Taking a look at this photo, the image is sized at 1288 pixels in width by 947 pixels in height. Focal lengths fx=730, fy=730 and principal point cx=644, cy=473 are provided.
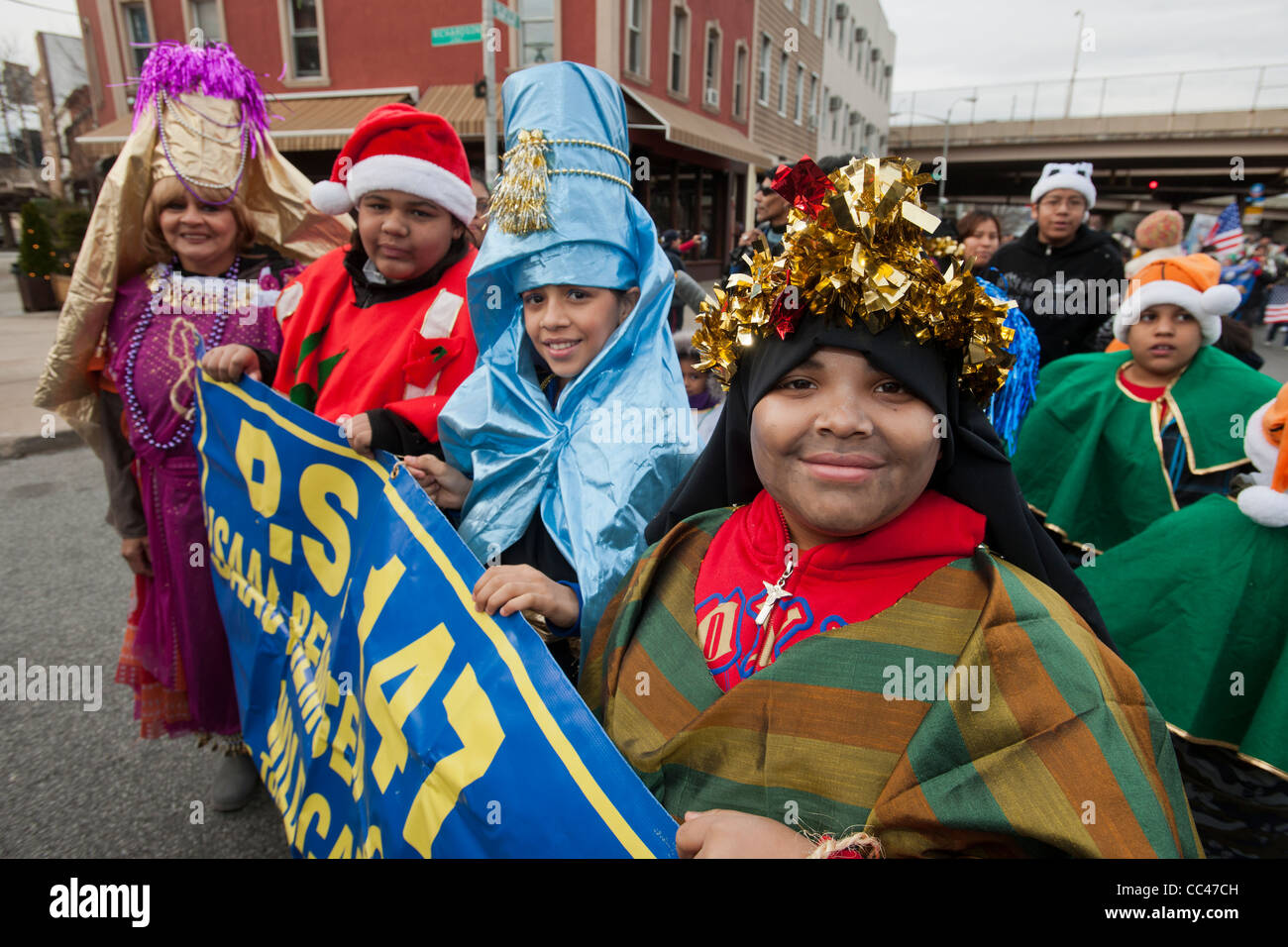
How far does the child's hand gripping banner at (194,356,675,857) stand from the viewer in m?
A: 1.23

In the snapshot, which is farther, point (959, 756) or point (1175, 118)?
point (1175, 118)

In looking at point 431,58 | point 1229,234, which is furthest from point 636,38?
point 1229,234

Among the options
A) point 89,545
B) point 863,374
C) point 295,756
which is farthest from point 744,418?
point 89,545

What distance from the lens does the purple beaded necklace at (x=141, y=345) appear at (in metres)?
2.60

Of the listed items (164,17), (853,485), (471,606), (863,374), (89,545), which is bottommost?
(89,545)

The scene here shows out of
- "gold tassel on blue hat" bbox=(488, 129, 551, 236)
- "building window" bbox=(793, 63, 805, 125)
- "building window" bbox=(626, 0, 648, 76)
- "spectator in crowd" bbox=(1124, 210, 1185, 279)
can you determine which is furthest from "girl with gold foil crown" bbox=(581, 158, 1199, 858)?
"building window" bbox=(793, 63, 805, 125)

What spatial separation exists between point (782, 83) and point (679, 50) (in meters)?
8.05

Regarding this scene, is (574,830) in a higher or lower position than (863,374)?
lower

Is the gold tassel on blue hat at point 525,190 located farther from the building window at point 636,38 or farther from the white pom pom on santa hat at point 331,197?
the building window at point 636,38

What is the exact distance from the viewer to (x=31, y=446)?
6734 millimetres

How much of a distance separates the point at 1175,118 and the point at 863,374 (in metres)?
34.2

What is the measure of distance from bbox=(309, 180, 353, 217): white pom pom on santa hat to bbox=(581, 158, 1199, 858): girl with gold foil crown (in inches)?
66.9

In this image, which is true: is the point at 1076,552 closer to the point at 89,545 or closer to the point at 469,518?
the point at 469,518

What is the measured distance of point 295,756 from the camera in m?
2.12
